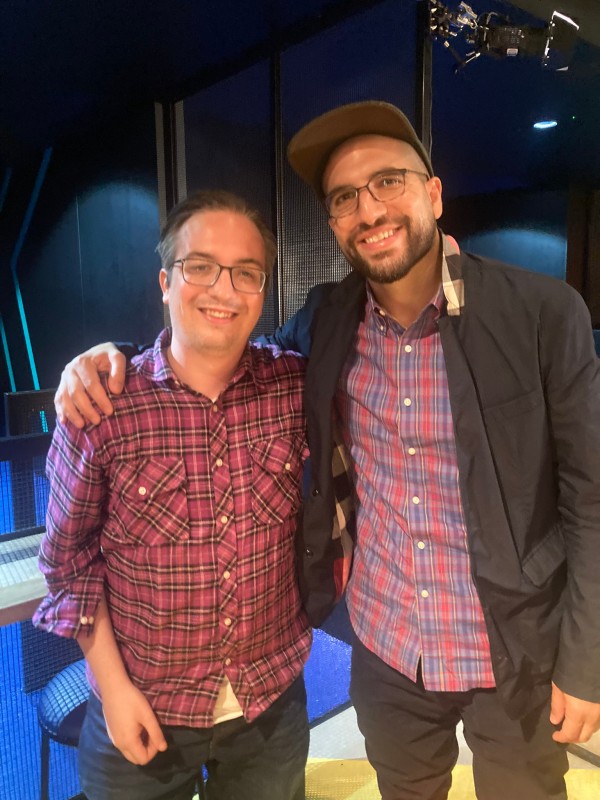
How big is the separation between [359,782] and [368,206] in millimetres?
1991

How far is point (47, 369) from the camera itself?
6305 mm

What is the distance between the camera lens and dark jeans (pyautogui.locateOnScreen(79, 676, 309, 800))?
119 centimetres

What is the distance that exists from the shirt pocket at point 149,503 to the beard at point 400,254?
603mm

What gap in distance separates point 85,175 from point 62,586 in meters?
4.38

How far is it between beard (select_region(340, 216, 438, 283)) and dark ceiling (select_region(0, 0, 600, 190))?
4.53 ft

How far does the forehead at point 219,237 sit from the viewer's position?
4.04 ft

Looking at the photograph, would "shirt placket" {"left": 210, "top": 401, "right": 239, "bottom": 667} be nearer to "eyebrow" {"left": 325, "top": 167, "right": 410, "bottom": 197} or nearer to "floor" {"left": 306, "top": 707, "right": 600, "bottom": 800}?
"eyebrow" {"left": 325, "top": 167, "right": 410, "bottom": 197}

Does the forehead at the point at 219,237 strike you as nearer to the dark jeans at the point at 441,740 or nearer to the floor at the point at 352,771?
the dark jeans at the point at 441,740

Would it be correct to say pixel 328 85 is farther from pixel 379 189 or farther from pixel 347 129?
pixel 379 189

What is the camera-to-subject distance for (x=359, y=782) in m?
2.16

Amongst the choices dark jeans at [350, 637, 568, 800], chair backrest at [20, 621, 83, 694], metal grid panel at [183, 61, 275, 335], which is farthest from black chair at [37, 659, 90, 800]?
metal grid panel at [183, 61, 275, 335]

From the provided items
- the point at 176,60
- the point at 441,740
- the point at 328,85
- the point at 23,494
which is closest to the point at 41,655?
the point at 23,494

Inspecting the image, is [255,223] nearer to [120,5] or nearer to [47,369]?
[120,5]

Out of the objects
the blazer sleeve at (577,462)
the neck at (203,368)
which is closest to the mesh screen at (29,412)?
the neck at (203,368)
